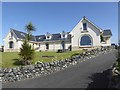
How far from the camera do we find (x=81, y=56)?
25688mm

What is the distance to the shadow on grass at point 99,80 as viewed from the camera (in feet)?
48.8

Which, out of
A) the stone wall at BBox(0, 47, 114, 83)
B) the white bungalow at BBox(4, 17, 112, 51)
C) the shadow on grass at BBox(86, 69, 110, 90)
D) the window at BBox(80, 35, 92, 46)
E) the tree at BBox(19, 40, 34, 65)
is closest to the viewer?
the shadow on grass at BBox(86, 69, 110, 90)

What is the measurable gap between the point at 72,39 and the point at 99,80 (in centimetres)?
2687

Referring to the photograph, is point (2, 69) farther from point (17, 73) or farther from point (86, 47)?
point (86, 47)

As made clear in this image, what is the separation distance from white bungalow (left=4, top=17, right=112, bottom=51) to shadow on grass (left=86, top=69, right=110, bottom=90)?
76.7 ft

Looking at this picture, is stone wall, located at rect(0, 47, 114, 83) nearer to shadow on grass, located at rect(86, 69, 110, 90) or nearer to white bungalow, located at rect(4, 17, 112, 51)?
shadow on grass, located at rect(86, 69, 110, 90)

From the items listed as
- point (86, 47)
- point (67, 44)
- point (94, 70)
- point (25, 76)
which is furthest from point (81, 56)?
point (67, 44)

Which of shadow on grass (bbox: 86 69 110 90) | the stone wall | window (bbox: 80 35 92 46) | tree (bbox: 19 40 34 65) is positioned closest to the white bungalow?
window (bbox: 80 35 92 46)

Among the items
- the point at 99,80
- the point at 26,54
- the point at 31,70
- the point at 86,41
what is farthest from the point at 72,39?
the point at 99,80

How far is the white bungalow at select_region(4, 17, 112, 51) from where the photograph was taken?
137 ft

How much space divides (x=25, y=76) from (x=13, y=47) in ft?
91.6

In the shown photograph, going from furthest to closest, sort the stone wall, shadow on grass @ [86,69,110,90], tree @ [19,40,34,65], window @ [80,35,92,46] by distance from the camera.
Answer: window @ [80,35,92,46], tree @ [19,40,34,65], the stone wall, shadow on grass @ [86,69,110,90]

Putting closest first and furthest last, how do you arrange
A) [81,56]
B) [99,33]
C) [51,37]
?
1. [81,56]
2. [99,33]
3. [51,37]

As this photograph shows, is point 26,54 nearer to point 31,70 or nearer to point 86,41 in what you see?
point 31,70
